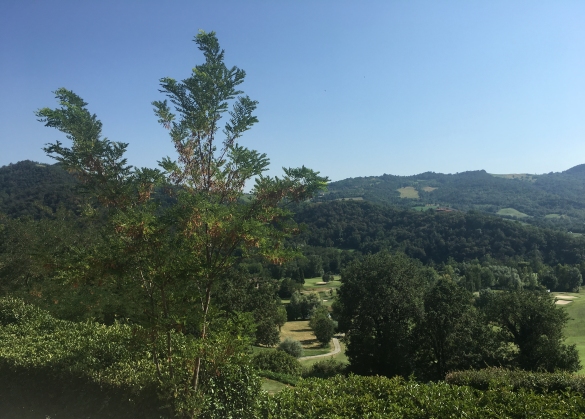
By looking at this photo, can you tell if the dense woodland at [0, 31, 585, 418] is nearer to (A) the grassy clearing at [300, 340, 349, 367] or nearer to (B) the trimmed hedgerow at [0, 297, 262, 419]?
(B) the trimmed hedgerow at [0, 297, 262, 419]

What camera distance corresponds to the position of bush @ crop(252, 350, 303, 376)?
51.3ft

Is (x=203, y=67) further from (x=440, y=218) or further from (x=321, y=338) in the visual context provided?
(x=440, y=218)

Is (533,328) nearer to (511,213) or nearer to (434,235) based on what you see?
(434,235)

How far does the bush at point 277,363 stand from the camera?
15633 mm

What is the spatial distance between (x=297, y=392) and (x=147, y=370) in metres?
3.27

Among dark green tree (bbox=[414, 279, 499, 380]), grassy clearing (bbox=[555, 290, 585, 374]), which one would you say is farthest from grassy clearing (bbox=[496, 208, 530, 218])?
dark green tree (bbox=[414, 279, 499, 380])

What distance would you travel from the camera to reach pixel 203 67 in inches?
255

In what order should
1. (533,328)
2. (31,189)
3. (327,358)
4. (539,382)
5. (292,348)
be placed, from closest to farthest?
(539,382) → (533,328) → (292,348) → (327,358) → (31,189)

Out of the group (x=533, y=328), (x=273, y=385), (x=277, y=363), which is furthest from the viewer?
(x=533, y=328)

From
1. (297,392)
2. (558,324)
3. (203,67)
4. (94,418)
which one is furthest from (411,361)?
(203,67)

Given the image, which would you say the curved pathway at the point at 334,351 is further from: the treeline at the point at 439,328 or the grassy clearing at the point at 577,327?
the grassy clearing at the point at 577,327

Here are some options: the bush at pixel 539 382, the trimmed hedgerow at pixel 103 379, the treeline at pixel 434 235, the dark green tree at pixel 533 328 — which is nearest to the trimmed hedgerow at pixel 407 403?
the trimmed hedgerow at pixel 103 379

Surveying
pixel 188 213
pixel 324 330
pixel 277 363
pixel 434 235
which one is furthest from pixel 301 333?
pixel 434 235

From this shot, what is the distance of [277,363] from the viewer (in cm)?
1580
